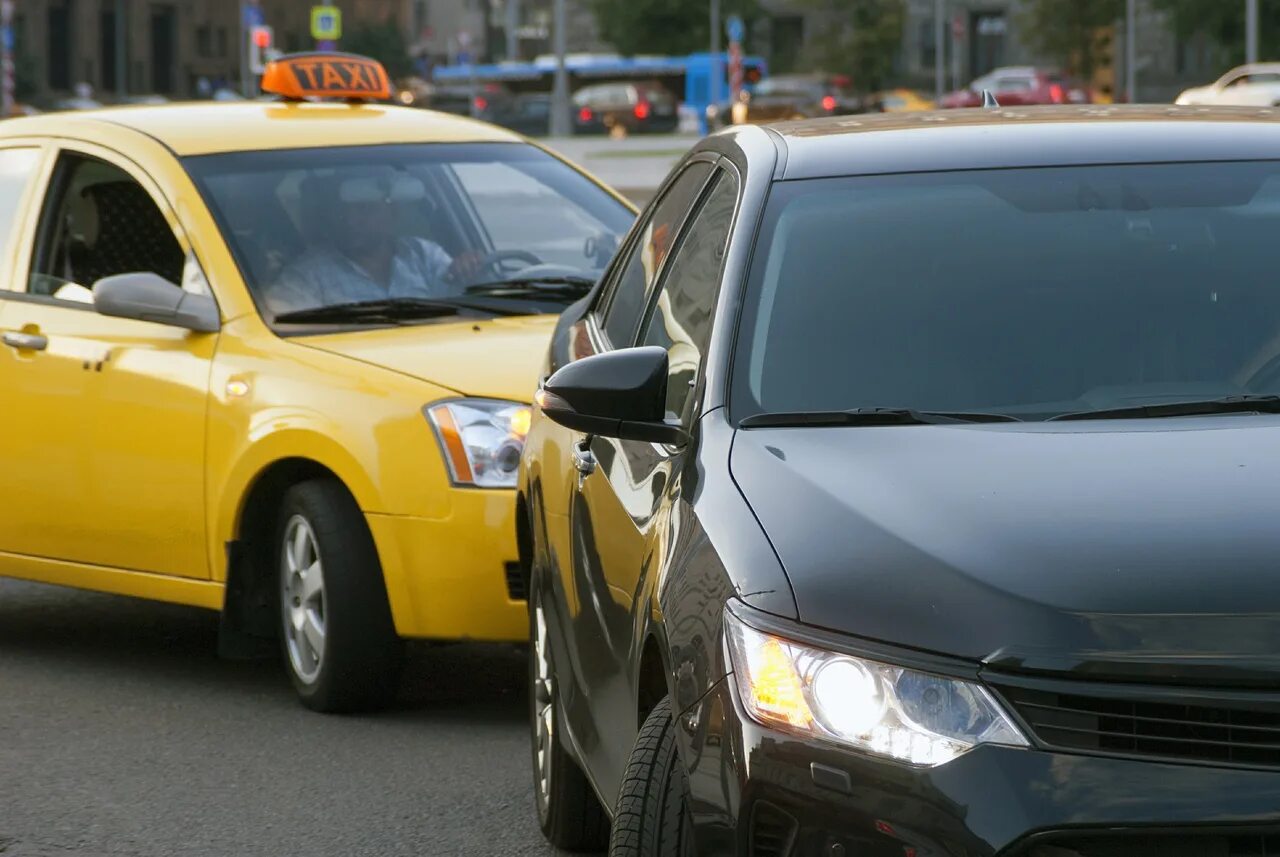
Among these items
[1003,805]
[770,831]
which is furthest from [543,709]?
[1003,805]

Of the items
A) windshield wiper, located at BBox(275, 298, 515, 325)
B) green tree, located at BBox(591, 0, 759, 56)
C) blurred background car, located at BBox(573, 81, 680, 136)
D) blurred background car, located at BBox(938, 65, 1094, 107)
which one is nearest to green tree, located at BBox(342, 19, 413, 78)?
green tree, located at BBox(591, 0, 759, 56)

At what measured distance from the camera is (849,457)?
352cm

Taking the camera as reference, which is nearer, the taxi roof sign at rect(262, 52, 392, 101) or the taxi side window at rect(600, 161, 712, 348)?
the taxi side window at rect(600, 161, 712, 348)

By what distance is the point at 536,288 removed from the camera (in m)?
7.46

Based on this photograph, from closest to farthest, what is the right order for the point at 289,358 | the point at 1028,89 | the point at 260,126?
1. the point at 289,358
2. the point at 260,126
3. the point at 1028,89

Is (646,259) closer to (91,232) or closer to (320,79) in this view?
(91,232)

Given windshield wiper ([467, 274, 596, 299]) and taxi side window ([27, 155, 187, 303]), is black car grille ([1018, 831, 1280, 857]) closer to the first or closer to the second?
windshield wiper ([467, 274, 596, 299])

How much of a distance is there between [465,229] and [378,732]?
1.96m

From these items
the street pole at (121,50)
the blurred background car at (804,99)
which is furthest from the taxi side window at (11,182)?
the street pole at (121,50)

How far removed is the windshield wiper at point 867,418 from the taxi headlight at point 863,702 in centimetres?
64

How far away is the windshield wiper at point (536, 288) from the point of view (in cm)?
741

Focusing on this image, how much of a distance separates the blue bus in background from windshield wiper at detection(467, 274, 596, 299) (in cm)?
6978

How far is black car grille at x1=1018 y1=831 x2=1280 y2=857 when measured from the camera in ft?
9.27

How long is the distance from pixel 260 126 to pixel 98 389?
44.8 inches
